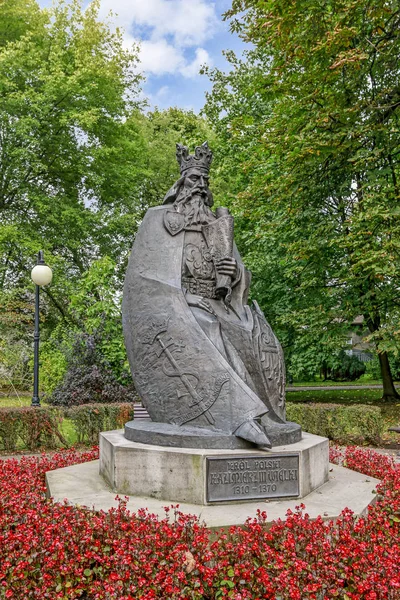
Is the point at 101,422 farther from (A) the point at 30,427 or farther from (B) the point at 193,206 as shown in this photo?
(B) the point at 193,206

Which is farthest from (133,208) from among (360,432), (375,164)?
(360,432)

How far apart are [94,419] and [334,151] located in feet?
25.0

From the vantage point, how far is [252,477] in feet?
14.8

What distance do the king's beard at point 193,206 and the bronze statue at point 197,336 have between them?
0.01 m

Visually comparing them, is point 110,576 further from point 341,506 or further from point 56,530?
point 341,506

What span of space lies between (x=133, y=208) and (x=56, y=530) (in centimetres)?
2081

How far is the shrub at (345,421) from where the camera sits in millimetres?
10055

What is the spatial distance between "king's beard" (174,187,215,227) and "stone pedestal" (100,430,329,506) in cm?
242

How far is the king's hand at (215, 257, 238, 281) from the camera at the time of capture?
552 cm

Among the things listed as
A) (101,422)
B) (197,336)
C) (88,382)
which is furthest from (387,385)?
(197,336)

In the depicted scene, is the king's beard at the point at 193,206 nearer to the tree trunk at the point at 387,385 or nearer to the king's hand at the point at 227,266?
the king's hand at the point at 227,266

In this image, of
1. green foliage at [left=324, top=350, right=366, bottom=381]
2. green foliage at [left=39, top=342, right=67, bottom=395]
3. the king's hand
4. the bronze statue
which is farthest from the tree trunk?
green foliage at [left=324, top=350, right=366, bottom=381]

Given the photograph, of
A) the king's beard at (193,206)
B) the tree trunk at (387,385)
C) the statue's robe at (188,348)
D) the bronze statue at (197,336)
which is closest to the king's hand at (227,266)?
the bronze statue at (197,336)

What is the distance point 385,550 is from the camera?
11.3 feet
